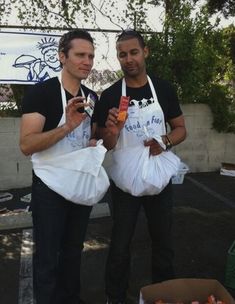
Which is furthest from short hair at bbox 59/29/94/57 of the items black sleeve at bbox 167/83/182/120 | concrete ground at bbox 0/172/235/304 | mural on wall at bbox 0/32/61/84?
mural on wall at bbox 0/32/61/84

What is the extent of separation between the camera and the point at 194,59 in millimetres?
6863

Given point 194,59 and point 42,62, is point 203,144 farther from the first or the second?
point 42,62

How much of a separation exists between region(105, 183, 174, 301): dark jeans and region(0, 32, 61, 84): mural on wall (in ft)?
12.7

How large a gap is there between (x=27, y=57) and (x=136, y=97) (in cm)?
396

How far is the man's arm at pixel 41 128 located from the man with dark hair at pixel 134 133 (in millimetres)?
324

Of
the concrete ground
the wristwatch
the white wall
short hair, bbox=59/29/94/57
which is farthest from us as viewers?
the white wall

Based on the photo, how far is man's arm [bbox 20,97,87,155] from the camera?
A: 89.3 inches

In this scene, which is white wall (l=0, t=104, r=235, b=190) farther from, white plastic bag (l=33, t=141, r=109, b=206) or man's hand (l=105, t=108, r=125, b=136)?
white plastic bag (l=33, t=141, r=109, b=206)

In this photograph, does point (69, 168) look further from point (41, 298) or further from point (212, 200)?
point (212, 200)

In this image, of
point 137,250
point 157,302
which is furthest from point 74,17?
point 157,302

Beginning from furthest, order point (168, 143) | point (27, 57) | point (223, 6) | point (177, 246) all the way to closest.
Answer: point (223, 6) < point (27, 57) < point (177, 246) < point (168, 143)

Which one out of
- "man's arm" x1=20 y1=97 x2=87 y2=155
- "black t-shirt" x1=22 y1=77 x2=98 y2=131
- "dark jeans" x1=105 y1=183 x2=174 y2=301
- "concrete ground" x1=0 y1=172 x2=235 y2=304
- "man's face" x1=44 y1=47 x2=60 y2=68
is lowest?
"concrete ground" x1=0 y1=172 x2=235 y2=304

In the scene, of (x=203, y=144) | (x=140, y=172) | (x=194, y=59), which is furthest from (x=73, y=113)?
(x=203, y=144)

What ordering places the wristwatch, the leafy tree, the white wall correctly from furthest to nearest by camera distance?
the leafy tree, the white wall, the wristwatch
